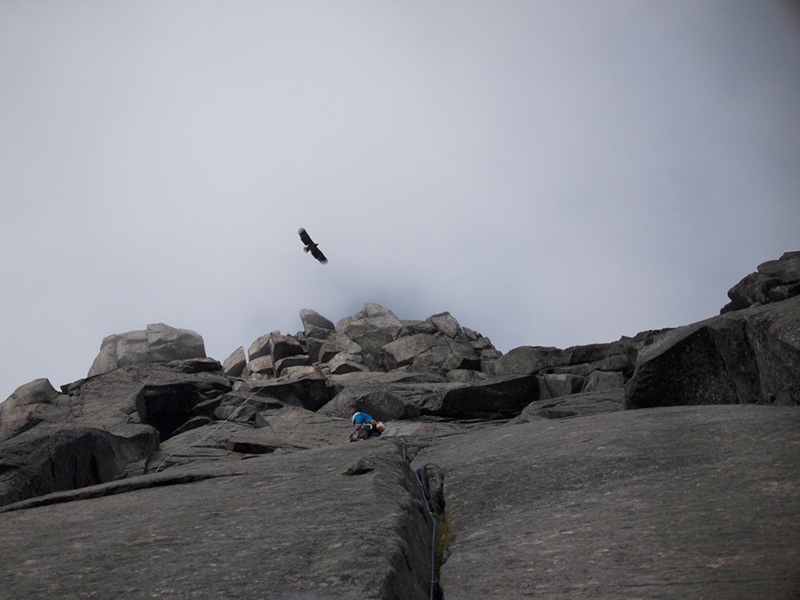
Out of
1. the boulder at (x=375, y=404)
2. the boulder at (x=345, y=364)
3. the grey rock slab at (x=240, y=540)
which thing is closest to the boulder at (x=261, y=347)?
the boulder at (x=345, y=364)

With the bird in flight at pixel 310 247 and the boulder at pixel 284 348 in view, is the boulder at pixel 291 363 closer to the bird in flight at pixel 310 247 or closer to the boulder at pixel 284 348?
the boulder at pixel 284 348

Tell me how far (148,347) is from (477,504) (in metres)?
49.7

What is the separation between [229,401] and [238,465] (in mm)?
17603

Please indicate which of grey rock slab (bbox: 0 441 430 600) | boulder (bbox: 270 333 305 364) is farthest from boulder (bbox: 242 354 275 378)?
grey rock slab (bbox: 0 441 430 600)

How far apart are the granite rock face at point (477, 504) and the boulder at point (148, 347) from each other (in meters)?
31.5

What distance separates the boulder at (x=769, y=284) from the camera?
90.7 ft

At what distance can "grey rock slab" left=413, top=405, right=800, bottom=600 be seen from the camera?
303 inches

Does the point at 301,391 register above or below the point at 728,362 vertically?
above

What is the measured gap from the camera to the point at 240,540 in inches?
365

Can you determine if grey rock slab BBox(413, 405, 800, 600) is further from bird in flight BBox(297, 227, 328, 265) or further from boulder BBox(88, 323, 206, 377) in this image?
boulder BBox(88, 323, 206, 377)

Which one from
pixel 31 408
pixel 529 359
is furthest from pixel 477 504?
pixel 31 408

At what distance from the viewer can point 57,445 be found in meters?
19.6

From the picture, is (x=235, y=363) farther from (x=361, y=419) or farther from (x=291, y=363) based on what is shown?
(x=361, y=419)

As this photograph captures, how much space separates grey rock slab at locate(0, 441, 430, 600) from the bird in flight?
15099mm
